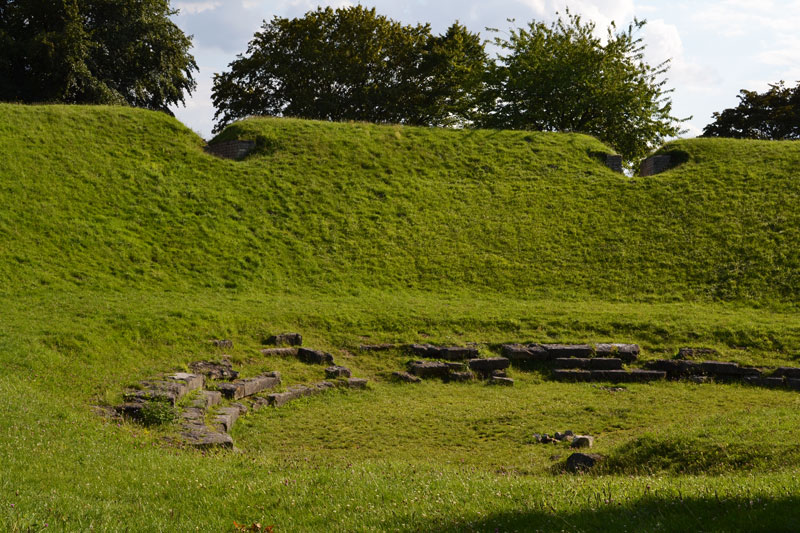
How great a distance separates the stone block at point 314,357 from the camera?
56.6ft

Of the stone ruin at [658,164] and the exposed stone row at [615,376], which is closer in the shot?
the exposed stone row at [615,376]

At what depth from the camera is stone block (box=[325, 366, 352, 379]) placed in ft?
54.1

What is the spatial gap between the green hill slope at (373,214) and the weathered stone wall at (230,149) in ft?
2.66

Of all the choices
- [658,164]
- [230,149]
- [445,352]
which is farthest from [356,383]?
[658,164]

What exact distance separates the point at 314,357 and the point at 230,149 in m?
17.2

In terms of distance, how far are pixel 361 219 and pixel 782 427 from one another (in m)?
20.2

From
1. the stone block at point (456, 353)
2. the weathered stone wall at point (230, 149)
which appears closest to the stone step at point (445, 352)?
the stone block at point (456, 353)

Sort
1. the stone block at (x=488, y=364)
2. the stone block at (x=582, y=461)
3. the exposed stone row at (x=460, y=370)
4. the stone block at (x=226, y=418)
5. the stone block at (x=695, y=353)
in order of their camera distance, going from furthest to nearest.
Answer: the stone block at (x=695, y=353) → the stone block at (x=488, y=364) → the exposed stone row at (x=460, y=370) → the stone block at (x=226, y=418) → the stone block at (x=582, y=461)

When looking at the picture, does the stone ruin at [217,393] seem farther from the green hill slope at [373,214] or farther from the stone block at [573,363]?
the green hill slope at [373,214]

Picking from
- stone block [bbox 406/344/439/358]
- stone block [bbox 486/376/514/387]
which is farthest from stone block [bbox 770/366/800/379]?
stone block [bbox 406/344/439/358]

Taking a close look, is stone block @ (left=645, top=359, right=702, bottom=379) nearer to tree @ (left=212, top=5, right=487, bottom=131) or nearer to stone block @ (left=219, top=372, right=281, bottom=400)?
stone block @ (left=219, top=372, right=281, bottom=400)

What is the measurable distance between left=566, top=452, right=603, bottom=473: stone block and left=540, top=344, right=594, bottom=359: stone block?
8712 millimetres

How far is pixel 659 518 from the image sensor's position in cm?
549

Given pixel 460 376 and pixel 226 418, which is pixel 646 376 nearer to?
pixel 460 376
